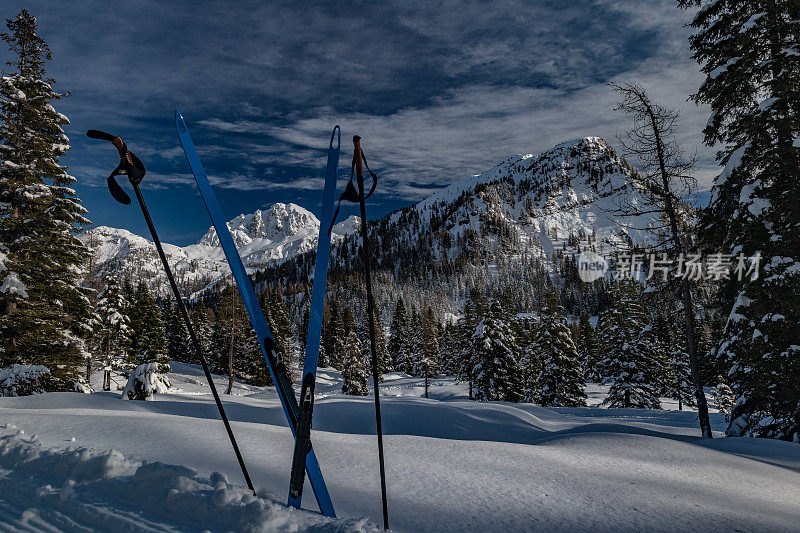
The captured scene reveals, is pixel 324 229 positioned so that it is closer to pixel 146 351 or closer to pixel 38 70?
pixel 38 70

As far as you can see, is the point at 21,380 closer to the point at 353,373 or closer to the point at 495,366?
the point at 353,373

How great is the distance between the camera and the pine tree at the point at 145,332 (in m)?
32.6

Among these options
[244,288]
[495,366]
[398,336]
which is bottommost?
[495,366]

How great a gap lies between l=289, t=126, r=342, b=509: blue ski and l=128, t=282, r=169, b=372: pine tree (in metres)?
34.6

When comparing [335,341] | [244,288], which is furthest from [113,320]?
[244,288]

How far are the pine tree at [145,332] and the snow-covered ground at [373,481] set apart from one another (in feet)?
101

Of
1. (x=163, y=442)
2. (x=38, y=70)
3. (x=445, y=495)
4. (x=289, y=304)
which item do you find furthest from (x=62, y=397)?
(x=289, y=304)

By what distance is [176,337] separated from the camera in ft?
173

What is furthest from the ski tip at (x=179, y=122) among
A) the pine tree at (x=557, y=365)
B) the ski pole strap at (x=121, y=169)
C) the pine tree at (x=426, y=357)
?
the pine tree at (x=426, y=357)

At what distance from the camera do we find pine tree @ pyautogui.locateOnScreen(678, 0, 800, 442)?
8695 millimetres

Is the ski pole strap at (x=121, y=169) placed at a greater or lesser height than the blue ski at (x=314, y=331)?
greater

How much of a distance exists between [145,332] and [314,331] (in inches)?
1545

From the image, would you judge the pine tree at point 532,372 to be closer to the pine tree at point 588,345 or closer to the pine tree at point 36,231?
the pine tree at point 588,345

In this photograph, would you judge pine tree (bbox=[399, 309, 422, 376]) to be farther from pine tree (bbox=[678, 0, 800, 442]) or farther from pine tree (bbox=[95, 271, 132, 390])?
pine tree (bbox=[678, 0, 800, 442])
